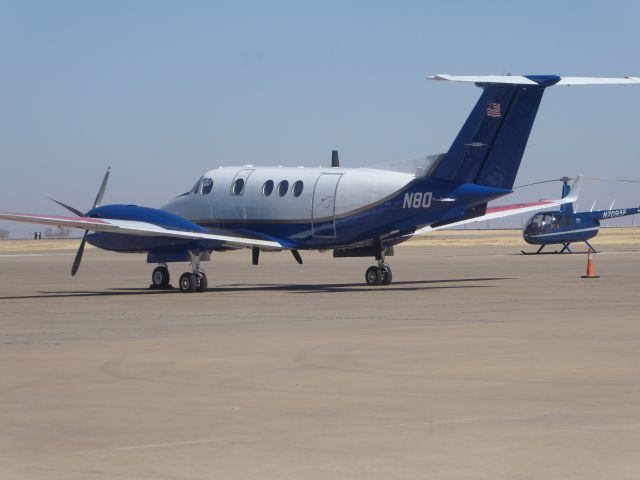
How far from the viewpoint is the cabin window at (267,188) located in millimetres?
34228

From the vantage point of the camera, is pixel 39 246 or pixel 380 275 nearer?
pixel 380 275

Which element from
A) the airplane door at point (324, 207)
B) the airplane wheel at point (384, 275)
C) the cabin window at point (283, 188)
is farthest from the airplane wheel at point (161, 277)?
the airplane wheel at point (384, 275)

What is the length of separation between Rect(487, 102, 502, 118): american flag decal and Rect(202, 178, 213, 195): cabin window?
28.8 ft

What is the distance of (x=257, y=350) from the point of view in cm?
1648

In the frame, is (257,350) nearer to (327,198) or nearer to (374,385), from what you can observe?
(374,385)

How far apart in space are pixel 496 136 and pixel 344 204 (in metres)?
4.46

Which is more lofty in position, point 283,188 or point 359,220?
point 283,188

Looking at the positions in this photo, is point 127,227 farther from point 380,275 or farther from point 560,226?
point 560,226

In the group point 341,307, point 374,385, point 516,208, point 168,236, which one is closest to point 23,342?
point 374,385

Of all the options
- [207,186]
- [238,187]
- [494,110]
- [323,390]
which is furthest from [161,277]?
[323,390]

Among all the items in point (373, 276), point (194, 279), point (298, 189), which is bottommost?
point (194, 279)

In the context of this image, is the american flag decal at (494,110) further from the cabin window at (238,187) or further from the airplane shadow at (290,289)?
the cabin window at (238,187)

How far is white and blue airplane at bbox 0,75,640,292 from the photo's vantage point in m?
31.2

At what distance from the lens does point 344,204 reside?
32719mm
